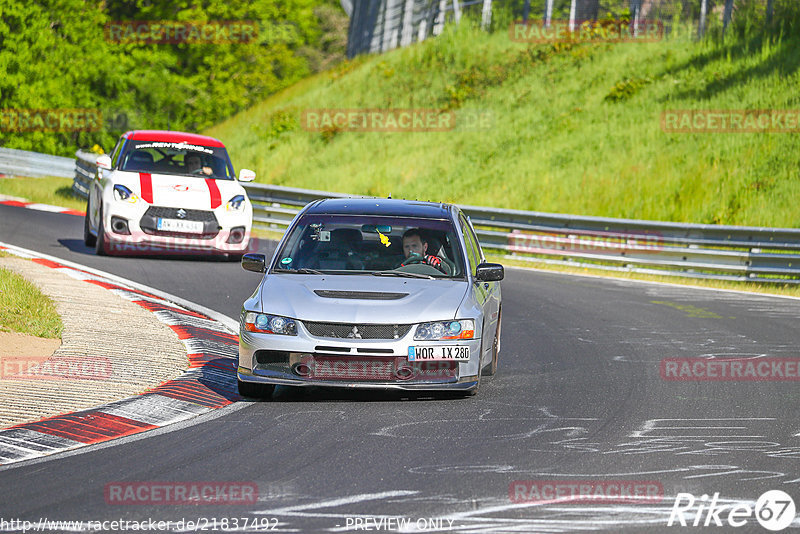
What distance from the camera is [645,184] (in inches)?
1056

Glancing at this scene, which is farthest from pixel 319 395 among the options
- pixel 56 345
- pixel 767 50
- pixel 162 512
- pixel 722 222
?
pixel 767 50

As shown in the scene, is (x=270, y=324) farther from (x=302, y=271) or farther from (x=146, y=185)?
(x=146, y=185)

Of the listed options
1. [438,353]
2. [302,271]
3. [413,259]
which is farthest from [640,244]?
[438,353]

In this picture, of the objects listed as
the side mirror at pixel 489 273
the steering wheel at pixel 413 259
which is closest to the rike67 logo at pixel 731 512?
the side mirror at pixel 489 273

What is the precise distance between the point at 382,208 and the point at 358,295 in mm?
1456

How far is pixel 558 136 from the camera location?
1230 inches

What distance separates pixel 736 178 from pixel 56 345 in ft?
62.1

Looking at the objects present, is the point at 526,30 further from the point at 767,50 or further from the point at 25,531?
the point at 25,531

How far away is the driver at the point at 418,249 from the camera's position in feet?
30.3

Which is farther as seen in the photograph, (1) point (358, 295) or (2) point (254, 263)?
(2) point (254, 263)

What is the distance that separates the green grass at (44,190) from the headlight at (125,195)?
8.63 meters

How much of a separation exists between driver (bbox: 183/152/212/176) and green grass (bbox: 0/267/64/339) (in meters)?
5.43

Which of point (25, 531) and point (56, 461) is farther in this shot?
point (56, 461)

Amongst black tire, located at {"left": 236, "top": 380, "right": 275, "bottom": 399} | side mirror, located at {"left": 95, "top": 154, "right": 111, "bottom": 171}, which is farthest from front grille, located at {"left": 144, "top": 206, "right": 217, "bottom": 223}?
black tire, located at {"left": 236, "top": 380, "right": 275, "bottom": 399}
